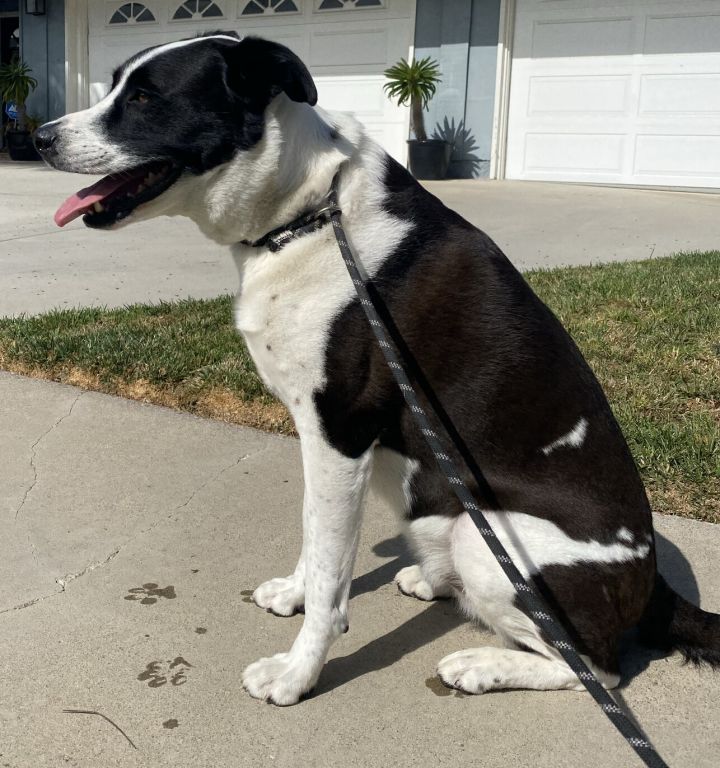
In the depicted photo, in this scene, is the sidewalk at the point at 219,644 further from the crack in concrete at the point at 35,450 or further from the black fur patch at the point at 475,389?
the black fur patch at the point at 475,389

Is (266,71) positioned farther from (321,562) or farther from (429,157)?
(429,157)

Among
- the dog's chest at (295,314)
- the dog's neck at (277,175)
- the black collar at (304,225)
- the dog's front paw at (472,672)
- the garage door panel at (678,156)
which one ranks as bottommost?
the dog's front paw at (472,672)

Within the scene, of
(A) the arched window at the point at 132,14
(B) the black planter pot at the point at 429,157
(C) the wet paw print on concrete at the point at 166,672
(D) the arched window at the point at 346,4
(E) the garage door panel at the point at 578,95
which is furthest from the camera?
(A) the arched window at the point at 132,14

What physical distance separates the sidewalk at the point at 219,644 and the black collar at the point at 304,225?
1.14m

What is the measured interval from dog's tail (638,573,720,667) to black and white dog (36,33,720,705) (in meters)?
0.02

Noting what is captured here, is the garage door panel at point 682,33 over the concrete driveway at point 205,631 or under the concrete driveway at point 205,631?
over

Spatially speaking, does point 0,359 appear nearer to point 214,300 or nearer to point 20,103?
point 214,300

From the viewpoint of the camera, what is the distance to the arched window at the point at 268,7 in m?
14.3

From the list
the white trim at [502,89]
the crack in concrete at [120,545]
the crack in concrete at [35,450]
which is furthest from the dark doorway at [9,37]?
the crack in concrete at [120,545]

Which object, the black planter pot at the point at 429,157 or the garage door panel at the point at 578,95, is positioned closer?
the garage door panel at the point at 578,95

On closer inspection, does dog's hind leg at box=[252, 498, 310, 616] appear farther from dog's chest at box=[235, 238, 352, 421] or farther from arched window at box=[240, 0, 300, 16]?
arched window at box=[240, 0, 300, 16]

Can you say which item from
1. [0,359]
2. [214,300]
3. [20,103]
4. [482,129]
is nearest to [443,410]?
[0,359]

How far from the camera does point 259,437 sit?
4.05m

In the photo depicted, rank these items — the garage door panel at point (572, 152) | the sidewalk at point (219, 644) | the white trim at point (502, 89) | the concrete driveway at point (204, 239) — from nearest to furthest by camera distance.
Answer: the sidewalk at point (219, 644) < the concrete driveway at point (204, 239) < the garage door panel at point (572, 152) < the white trim at point (502, 89)
